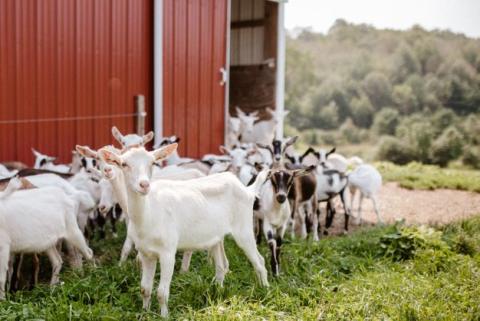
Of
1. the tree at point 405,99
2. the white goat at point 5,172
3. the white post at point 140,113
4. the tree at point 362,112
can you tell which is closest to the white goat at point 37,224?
the white goat at point 5,172

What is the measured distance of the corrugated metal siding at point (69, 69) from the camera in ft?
29.0

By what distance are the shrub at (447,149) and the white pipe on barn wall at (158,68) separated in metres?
18.6

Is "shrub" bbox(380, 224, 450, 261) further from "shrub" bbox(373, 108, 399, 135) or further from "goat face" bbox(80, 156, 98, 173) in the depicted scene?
"shrub" bbox(373, 108, 399, 135)

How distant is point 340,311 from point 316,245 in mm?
2136

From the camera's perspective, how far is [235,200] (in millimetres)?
5992

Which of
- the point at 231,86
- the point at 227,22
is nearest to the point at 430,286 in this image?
the point at 227,22

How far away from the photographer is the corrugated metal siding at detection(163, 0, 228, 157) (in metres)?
11.1

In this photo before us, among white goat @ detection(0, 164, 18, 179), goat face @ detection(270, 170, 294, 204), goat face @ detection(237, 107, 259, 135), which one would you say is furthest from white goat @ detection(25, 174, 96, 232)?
goat face @ detection(237, 107, 259, 135)

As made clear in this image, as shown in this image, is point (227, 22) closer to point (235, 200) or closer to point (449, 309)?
point (235, 200)

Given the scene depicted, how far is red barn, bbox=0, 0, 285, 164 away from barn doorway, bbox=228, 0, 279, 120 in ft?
5.95

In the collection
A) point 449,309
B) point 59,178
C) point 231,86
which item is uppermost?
point 231,86

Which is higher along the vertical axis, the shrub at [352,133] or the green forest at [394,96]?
the green forest at [394,96]

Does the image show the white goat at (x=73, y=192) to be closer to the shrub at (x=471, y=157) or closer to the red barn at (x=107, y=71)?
the red barn at (x=107, y=71)

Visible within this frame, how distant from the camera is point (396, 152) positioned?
94.7 feet
